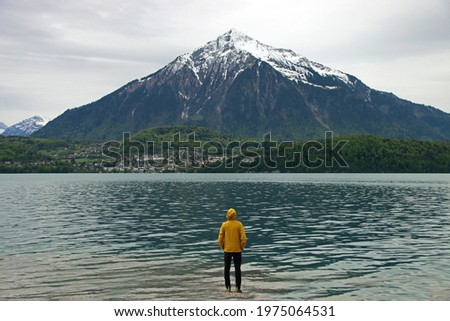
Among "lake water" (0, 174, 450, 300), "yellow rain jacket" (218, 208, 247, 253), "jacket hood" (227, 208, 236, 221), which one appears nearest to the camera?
"jacket hood" (227, 208, 236, 221)

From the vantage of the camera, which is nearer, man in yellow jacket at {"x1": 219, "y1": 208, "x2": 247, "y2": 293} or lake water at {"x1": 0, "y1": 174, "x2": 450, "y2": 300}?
man in yellow jacket at {"x1": 219, "y1": 208, "x2": 247, "y2": 293}

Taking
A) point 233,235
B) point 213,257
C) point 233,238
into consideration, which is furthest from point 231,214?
point 213,257

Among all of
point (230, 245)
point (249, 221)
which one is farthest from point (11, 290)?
point (249, 221)

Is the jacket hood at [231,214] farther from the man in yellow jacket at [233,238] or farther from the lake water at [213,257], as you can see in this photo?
the lake water at [213,257]

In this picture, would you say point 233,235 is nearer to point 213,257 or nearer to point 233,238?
point 233,238

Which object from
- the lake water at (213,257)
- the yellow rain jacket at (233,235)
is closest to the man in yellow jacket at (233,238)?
the yellow rain jacket at (233,235)

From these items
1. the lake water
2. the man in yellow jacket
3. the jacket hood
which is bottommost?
the lake water

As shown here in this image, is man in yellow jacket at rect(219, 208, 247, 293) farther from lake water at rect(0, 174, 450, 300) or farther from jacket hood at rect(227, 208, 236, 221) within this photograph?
lake water at rect(0, 174, 450, 300)

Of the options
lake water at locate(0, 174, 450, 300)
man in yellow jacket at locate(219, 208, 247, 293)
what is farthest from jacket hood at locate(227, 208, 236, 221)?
lake water at locate(0, 174, 450, 300)

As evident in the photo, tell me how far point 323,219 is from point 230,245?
1801 inches

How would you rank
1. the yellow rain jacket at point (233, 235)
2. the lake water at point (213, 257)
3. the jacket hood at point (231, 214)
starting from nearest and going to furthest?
the jacket hood at point (231, 214) < the yellow rain jacket at point (233, 235) < the lake water at point (213, 257)

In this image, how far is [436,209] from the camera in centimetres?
8631

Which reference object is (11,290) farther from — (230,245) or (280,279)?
(280,279)
